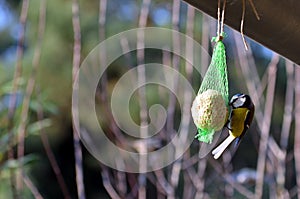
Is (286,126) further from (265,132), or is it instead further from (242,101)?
(242,101)

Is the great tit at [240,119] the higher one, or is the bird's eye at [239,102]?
the bird's eye at [239,102]

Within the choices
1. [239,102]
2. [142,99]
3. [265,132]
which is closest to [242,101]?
[239,102]

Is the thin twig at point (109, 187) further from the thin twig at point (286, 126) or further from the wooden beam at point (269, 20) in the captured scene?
the wooden beam at point (269, 20)

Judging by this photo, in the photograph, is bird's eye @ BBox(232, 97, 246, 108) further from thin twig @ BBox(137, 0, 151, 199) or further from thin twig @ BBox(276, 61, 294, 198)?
thin twig @ BBox(276, 61, 294, 198)

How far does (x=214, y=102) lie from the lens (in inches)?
23.0

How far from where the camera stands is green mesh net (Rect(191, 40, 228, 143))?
585mm

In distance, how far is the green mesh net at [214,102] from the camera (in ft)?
1.92

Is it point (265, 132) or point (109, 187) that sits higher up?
point (265, 132)

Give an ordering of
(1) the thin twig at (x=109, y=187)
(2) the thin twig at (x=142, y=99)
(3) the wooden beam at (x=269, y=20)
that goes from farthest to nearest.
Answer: (1) the thin twig at (x=109, y=187) → (2) the thin twig at (x=142, y=99) → (3) the wooden beam at (x=269, y=20)

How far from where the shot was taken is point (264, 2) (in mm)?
504

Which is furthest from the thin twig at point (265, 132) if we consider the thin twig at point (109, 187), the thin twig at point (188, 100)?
the thin twig at point (109, 187)

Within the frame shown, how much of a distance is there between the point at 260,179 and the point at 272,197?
317 millimetres

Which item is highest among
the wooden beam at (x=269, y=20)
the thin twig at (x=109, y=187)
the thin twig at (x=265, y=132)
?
the wooden beam at (x=269, y=20)

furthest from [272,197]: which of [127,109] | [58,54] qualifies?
[58,54]
